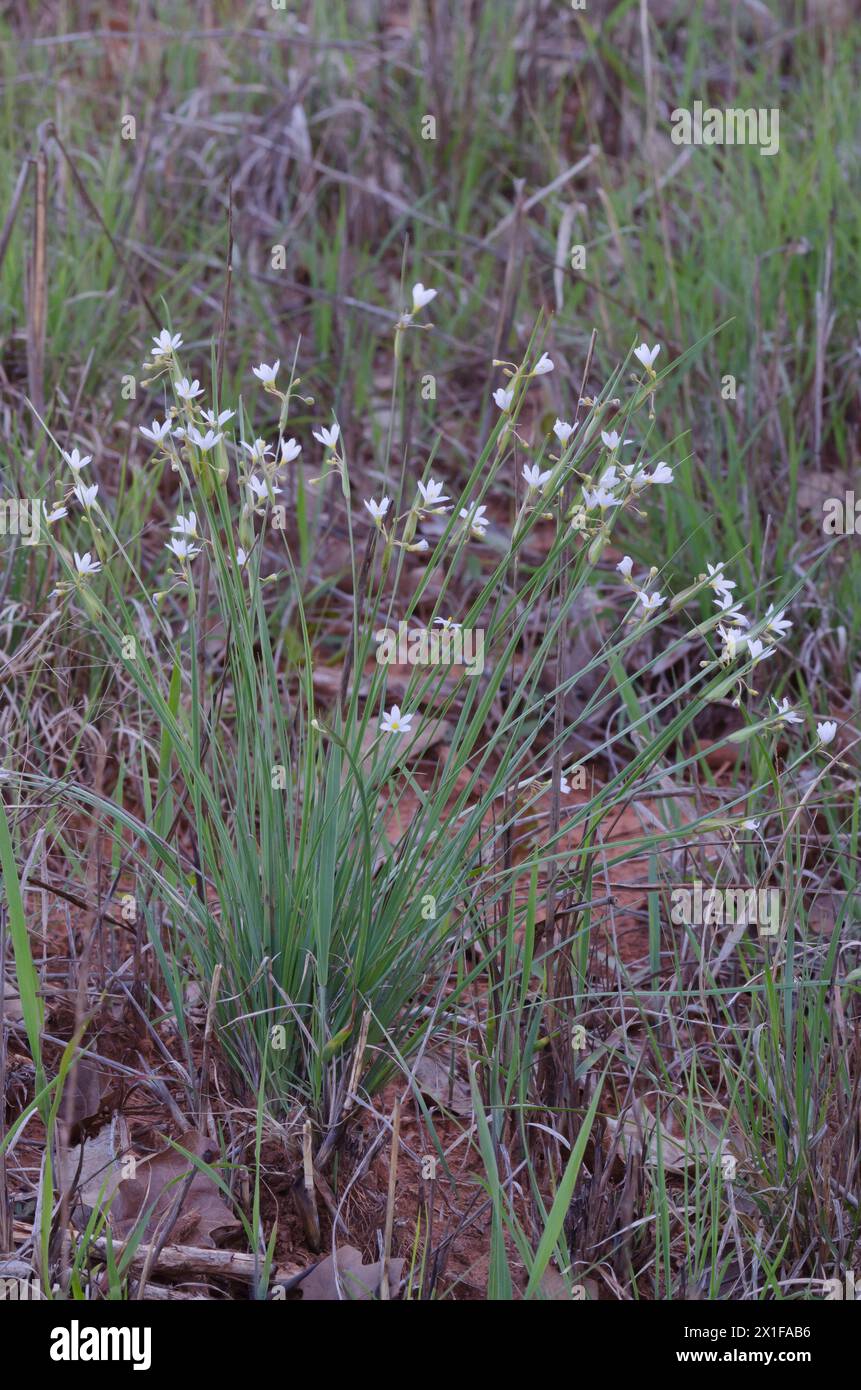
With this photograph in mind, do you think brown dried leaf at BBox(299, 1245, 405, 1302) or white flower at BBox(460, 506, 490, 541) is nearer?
brown dried leaf at BBox(299, 1245, 405, 1302)

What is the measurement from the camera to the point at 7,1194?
5.70 feet

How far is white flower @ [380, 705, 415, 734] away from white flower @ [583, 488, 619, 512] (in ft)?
1.17

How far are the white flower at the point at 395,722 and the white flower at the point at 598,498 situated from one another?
356mm

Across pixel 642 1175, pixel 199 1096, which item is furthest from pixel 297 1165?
pixel 642 1175

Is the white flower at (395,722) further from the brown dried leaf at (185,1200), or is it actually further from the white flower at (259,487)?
the brown dried leaf at (185,1200)

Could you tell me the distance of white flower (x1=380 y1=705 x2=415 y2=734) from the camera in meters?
1.80

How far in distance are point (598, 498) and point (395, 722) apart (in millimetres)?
383

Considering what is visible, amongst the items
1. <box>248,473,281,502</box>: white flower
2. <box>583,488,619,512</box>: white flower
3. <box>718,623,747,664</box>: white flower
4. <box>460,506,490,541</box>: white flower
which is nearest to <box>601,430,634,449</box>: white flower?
<box>583,488,619,512</box>: white flower

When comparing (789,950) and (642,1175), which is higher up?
(789,950)

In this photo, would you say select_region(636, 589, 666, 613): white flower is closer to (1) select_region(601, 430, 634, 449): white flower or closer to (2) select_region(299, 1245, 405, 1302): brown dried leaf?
(1) select_region(601, 430, 634, 449): white flower

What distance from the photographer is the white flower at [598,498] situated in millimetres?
1804

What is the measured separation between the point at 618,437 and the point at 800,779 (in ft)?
3.35
